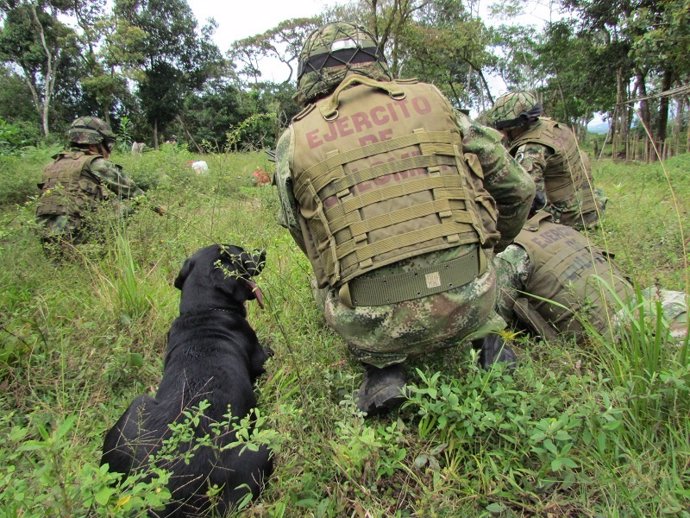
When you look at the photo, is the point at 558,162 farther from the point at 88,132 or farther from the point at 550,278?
the point at 88,132

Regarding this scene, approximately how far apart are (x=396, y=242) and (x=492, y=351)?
2.80 feet

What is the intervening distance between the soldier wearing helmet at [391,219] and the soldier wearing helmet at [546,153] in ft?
6.99

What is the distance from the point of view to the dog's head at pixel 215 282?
A: 2.32 meters

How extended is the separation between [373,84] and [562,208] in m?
2.94

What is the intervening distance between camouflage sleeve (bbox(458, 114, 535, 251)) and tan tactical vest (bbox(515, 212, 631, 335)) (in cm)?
33

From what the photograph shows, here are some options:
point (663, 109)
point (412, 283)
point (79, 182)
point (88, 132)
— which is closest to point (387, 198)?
point (412, 283)

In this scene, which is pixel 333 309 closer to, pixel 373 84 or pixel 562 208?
pixel 373 84

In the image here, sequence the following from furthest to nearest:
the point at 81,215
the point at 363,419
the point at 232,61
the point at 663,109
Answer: the point at 232,61 → the point at 663,109 → the point at 81,215 → the point at 363,419

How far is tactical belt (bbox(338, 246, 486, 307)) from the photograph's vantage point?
1772 millimetres

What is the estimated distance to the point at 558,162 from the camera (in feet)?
12.8

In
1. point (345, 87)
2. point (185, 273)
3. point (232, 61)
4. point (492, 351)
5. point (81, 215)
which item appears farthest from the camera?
point (232, 61)

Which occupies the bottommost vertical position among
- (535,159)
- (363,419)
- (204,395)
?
(363,419)

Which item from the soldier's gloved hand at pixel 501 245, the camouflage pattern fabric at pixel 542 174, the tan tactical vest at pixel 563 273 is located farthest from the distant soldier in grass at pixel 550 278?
the camouflage pattern fabric at pixel 542 174

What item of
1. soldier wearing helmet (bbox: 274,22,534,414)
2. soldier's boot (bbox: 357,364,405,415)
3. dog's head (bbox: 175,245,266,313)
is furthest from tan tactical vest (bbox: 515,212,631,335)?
dog's head (bbox: 175,245,266,313)
